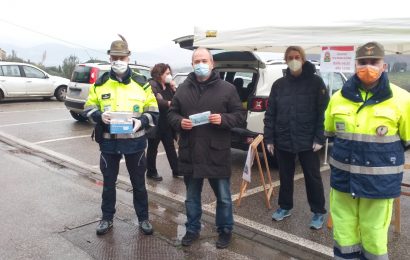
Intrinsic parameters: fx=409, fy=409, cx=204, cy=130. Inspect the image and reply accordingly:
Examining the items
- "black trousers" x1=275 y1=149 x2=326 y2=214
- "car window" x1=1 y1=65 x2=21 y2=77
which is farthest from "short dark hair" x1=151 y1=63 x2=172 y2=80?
"car window" x1=1 y1=65 x2=21 y2=77

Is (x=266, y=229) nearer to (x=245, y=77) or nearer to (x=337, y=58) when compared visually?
(x=337, y=58)

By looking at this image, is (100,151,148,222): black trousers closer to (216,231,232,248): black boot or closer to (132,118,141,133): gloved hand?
(132,118,141,133): gloved hand

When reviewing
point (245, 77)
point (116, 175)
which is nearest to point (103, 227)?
point (116, 175)

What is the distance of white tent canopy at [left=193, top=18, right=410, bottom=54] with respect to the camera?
4344 millimetres

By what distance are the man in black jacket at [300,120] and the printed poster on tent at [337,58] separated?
6.22 ft

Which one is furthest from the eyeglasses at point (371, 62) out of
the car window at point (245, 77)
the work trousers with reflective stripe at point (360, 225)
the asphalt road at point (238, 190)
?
the car window at point (245, 77)

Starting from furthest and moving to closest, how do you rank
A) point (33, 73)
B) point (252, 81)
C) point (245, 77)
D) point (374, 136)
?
1. point (33, 73)
2. point (245, 77)
3. point (252, 81)
4. point (374, 136)

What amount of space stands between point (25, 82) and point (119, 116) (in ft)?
43.0

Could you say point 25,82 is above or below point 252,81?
below

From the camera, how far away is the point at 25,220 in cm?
455

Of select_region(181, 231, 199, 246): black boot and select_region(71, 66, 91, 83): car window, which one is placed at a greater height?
select_region(71, 66, 91, 83): car window

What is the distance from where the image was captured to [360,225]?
3.03 metres

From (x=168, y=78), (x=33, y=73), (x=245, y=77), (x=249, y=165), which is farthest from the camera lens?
(x=33, y=73)

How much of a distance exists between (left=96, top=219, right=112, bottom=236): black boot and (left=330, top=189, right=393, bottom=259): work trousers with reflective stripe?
7.55 ft
